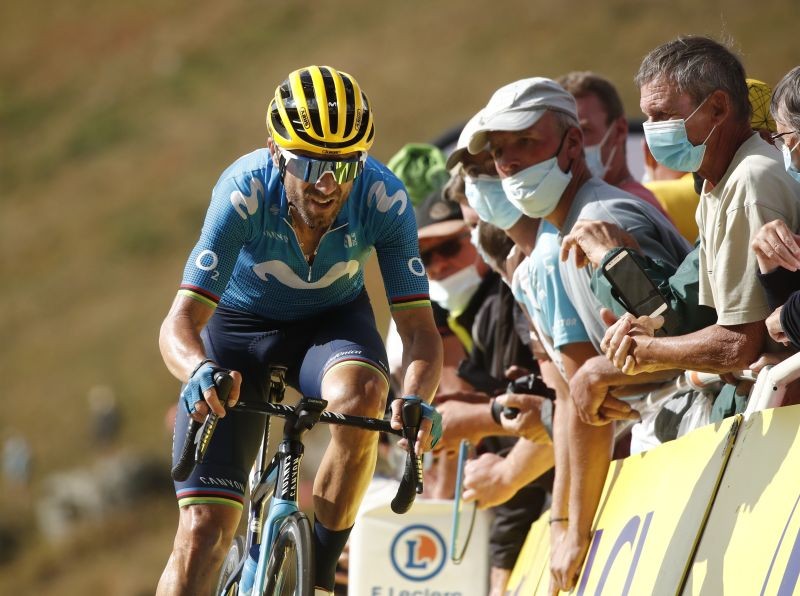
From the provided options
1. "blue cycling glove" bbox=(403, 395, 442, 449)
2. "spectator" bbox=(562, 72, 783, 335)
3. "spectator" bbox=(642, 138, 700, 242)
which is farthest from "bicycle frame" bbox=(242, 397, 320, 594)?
"spectator" bbox=(642, 138, 700, 242)

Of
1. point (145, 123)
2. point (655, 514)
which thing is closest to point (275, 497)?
point (655, 514)

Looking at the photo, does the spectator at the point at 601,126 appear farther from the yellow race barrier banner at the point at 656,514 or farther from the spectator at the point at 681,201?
the yellow race barrier banner at the point at 656,514

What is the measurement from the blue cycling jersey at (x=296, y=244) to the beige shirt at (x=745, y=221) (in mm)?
1477

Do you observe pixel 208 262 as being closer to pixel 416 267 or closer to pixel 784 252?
pixel 416 267

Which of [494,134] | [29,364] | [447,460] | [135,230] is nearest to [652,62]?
[494,134]

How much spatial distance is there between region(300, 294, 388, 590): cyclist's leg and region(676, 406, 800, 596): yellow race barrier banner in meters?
1.44

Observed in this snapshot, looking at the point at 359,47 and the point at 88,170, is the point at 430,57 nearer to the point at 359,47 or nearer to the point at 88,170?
the point at 359,47

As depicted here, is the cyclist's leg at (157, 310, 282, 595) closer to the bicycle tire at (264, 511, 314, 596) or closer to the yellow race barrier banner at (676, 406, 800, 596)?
the bicycle tire at (264, 511, 314, 596)

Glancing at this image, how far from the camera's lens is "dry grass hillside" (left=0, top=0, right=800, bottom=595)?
45.8 meters

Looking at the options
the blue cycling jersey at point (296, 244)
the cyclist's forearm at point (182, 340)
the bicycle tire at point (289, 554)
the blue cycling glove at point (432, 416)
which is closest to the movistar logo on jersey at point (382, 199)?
the blue cycling jersey at point (296, 244)

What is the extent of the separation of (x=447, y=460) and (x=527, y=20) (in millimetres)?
52067

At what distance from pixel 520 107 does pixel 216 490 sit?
6.99 feet

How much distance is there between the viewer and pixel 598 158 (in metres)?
7.63

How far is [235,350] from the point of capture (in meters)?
6.57
